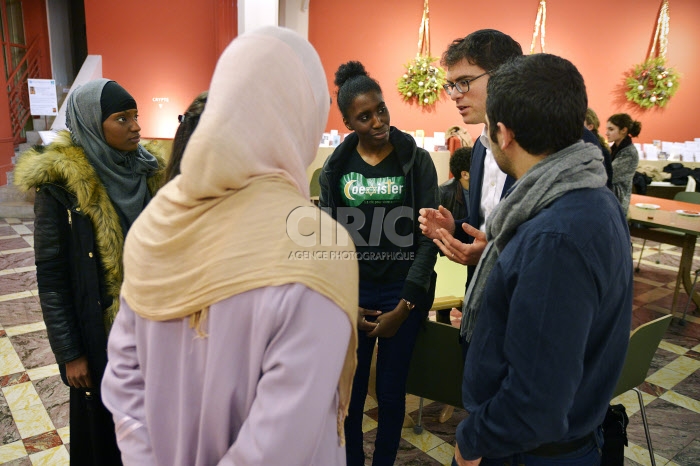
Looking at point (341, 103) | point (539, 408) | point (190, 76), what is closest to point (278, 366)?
point (539, 408)

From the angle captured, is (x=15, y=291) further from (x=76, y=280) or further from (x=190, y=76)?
(x=190, y=76)

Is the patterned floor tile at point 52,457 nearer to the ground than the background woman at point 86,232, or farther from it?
nearer to the ground

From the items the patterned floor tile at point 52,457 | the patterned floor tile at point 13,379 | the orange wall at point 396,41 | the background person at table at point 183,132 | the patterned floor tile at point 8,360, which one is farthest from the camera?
the orange wall at point 396,41

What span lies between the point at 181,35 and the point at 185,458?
807cm

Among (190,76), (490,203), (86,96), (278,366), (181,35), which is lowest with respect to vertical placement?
(278,366)

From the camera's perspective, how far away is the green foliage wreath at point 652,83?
349 inches

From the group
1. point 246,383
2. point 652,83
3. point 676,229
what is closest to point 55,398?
point 246,383

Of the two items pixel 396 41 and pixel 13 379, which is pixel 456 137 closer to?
pixel 396 41

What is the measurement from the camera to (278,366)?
29.9 inches

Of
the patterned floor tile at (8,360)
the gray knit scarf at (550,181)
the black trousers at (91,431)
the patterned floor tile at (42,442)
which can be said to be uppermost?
the gray knit scarf at (550,181)

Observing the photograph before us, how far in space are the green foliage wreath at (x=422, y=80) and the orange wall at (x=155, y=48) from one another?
334 cm

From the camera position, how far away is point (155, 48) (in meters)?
7.63

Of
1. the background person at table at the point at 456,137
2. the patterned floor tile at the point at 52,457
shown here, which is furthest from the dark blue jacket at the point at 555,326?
the background person at table at the point at 456,137

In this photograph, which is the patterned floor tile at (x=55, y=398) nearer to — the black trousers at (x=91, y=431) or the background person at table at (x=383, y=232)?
the black trousers at (x=91, y=431)
